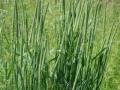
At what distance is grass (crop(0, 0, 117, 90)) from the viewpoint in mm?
1498

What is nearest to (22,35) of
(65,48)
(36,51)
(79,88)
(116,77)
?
(36,51)

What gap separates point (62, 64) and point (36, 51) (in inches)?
6.5

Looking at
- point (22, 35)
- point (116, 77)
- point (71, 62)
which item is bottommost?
point (116, 77)

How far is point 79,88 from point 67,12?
32 cm

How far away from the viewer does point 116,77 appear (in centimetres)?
339

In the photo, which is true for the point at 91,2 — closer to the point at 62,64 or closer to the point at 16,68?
the point at 62,64

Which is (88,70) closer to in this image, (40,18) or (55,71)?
(55,71)

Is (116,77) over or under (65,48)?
under

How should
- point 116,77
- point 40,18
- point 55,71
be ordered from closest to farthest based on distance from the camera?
point 40,18 < point 55,71 < point 116,77

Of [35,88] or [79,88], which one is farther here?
[79,88]

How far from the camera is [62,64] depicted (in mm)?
1615

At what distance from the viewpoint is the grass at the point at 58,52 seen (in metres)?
1.50

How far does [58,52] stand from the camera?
1637 mm

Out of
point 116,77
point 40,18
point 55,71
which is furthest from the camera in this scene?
point 116,77
